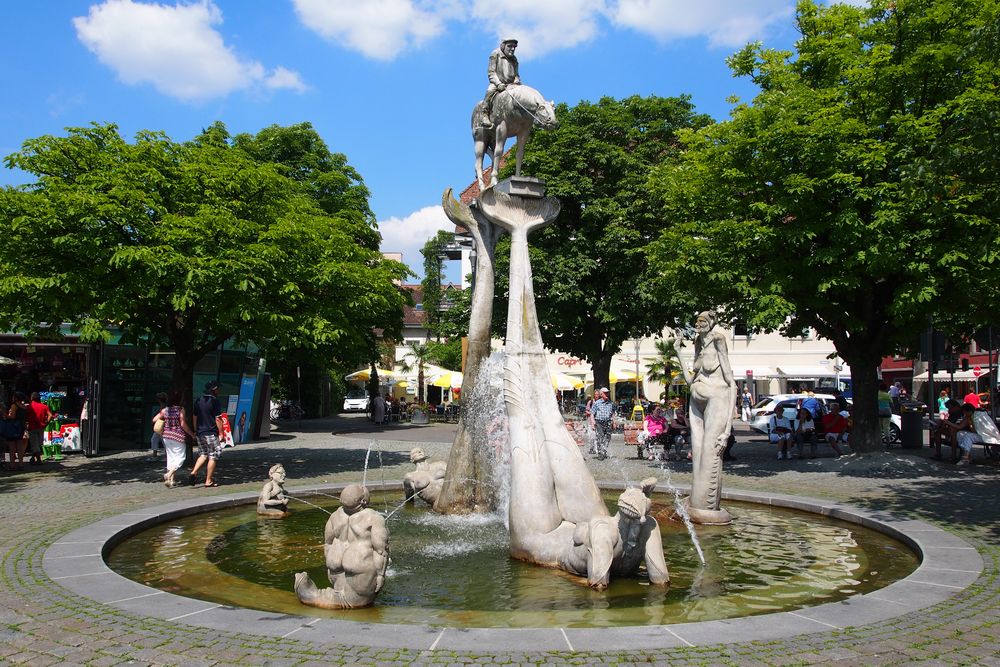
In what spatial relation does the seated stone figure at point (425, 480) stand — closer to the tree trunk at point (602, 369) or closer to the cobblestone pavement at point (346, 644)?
the cobblestone pavement at point (346, 644)

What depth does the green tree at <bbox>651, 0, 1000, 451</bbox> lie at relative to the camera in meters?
14.2

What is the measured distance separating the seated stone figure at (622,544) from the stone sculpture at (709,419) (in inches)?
133

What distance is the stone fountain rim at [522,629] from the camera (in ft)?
16.7

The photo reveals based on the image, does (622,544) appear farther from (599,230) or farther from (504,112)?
(599,230)

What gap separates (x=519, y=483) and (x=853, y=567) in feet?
11.5

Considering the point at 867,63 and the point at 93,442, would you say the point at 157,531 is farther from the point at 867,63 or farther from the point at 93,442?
the point at 867,63

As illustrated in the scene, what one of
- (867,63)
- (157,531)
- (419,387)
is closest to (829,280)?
(867,63)

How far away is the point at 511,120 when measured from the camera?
11.0 meters

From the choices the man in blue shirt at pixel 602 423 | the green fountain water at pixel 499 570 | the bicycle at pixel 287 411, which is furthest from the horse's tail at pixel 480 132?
the bicycle at pixel 287 411

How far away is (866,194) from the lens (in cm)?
1464

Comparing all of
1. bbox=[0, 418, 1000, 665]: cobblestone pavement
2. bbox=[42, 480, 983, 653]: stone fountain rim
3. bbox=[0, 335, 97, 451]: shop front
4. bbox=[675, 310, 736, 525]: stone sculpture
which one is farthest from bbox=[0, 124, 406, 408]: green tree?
bbox=[675, 310, 736, 525]: stone sculpture

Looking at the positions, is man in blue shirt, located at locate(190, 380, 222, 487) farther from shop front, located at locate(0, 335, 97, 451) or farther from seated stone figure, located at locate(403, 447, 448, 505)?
shop front, located at locate(0, 335, 97, 451)

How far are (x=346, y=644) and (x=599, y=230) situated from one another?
90.5ft

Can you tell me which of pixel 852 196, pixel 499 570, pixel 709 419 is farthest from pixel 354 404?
pixel 499 570
